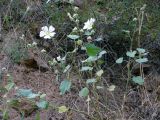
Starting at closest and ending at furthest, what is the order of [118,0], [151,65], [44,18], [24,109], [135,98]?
1. [24,109]
2. [135,98]
3. [151,65]
4. [44,18]
5. [118,0]

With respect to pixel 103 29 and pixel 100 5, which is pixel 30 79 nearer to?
pixel 103 29

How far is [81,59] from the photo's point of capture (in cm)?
276

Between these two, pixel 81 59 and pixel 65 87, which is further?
pixel 81 59

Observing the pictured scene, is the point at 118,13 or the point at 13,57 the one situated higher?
the point at 118,13

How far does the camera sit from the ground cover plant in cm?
243

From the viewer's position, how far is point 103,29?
2.87 m

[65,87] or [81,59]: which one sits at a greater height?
[65,87]

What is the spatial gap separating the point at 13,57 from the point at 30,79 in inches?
7.4

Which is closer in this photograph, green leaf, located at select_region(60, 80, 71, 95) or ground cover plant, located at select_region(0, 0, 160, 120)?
green leaf, located at select_region(60, 80, 71, 95)

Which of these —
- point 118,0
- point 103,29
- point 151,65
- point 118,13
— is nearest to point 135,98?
point 151,65

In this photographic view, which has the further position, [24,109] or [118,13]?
[118,13]

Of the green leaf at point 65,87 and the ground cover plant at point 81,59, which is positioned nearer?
the green leaf at point 65,87

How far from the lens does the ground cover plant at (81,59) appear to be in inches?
95.6

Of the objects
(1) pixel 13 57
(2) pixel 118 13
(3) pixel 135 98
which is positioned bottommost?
(3) pixel 135 98
